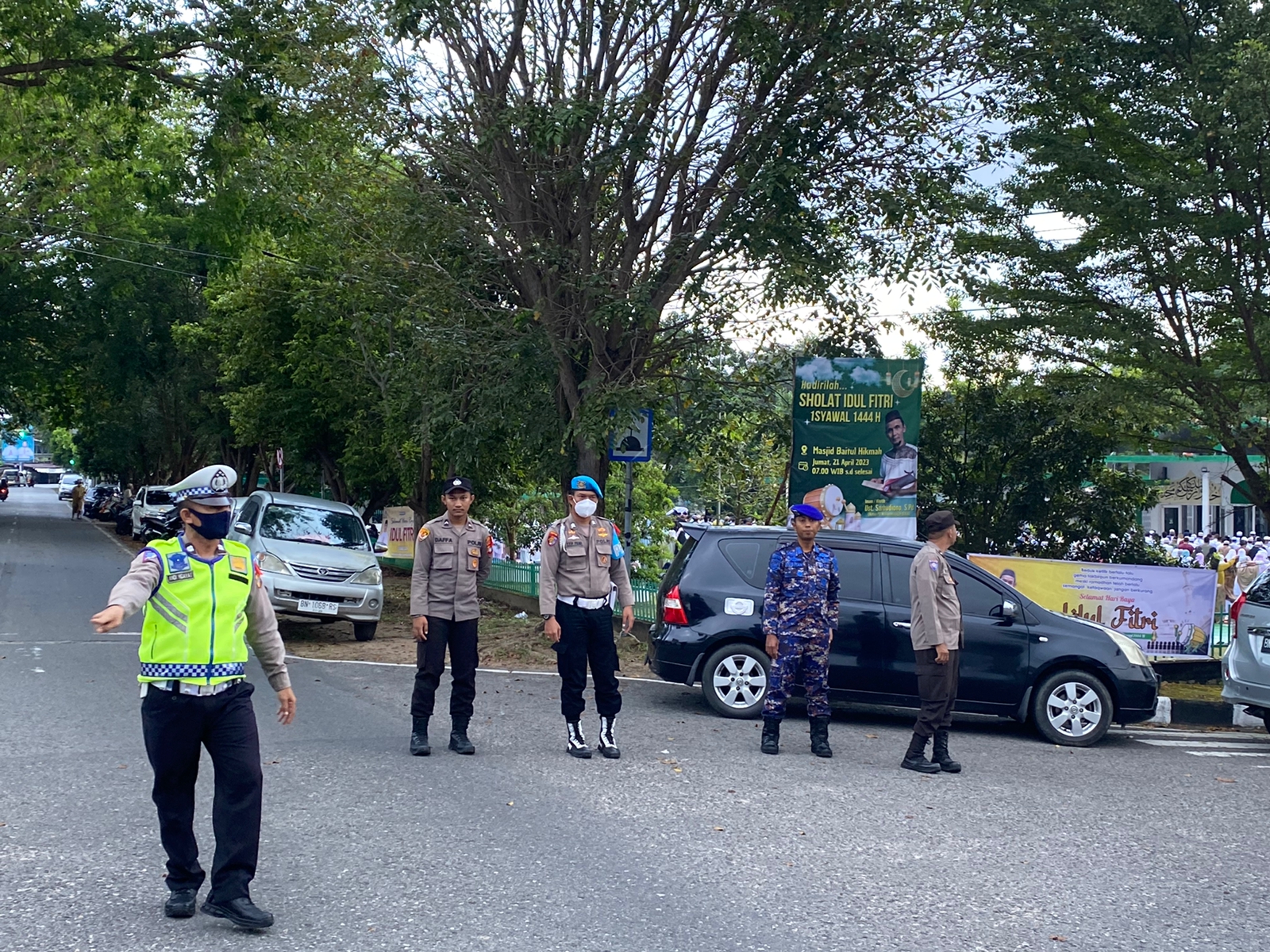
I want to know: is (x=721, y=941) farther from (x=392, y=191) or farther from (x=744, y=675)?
(x=392, y=191)

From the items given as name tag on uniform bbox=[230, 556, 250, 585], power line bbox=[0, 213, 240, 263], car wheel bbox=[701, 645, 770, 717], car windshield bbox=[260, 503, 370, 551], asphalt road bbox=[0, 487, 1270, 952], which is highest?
power line bbox=[0, 213, 240, 263]

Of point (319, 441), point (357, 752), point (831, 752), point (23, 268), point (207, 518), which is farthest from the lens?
point (23, 268)

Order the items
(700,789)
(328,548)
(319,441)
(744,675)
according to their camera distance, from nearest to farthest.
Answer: (700,789) → (744,675) → (328,548) → (319,441)

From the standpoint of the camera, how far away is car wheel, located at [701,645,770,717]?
412 inches

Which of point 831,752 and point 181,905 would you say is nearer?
point 181,905

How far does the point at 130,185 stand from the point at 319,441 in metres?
6.25

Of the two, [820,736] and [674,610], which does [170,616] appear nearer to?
[820,736]

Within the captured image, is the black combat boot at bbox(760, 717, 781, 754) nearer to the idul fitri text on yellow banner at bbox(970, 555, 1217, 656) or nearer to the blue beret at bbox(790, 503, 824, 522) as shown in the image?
the blue beret at bbox(790, 503, 824, 522)

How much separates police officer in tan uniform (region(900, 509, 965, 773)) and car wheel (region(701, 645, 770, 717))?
2037 mm

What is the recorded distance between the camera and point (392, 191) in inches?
548

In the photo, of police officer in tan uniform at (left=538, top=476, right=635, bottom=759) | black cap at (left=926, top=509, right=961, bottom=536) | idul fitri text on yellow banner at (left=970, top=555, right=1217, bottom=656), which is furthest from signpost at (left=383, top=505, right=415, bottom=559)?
black cap at (left=926, top=509, right=961, bottom=536)

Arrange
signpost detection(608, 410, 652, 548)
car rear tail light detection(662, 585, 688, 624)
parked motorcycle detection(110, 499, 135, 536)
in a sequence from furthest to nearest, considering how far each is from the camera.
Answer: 1. parked motorcycle detection(110, 499, 135, 536)
2. signpost detection(608, 410, 652, 548)
3. car rear tail light detection(662, 585, 688, 624)

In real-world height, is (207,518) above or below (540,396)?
below

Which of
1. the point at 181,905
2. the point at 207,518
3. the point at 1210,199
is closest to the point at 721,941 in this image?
the point at 181,905
